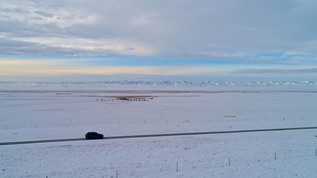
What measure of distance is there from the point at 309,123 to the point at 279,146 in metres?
13.9

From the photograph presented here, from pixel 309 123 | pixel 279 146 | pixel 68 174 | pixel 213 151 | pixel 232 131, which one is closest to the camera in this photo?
pixel 68 174

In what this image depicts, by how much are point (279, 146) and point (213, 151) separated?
5.93 m

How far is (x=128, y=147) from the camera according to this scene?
19938 millimetres

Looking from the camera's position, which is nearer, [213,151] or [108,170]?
[108,170]

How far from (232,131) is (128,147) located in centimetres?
1198

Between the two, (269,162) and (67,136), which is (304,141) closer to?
(269,162)

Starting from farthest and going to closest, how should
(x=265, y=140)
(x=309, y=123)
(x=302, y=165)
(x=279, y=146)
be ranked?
(x=309, y=123)
(x=265, y=140)
(x=279, y=146)
(x=302, y=165)

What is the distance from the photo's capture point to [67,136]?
2358 cm

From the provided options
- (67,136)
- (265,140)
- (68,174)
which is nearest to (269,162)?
(265,140)

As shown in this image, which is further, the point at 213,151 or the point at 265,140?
the point at 265,140

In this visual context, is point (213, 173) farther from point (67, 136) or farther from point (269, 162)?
point (67, 136)

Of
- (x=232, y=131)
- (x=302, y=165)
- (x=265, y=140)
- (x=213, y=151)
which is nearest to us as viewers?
(x=302, y=165)

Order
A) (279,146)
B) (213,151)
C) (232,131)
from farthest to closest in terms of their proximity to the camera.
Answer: (232,131) → (279,146) → (213,151)

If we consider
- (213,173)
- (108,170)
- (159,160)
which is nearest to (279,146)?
(213,173)
